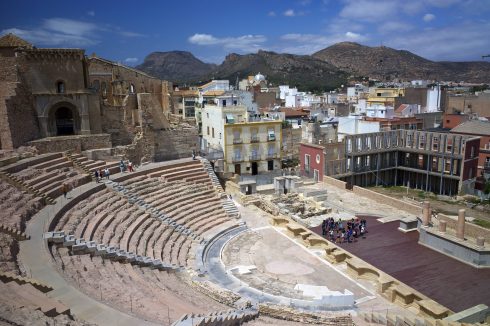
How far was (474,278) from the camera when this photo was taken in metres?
17.8

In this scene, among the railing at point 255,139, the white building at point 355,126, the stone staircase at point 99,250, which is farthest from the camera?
the white building at point 355,126

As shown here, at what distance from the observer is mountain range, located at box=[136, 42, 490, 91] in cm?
14227

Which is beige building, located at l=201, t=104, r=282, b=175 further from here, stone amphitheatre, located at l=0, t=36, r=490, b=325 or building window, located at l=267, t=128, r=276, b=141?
stone amphitheatre, located at l=0, t=36, r=490, b=325

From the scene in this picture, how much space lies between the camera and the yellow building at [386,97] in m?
55.5

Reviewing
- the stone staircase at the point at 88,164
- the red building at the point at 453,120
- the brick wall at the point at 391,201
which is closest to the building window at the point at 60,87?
the stone staircase at the point at 88,164

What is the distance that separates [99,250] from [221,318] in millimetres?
6224

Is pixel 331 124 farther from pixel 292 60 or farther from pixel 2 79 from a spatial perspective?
pixel 292 60

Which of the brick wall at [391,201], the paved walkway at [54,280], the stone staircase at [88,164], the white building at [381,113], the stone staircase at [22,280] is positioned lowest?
the brick wall at [391,201]

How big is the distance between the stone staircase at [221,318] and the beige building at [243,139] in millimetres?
25572

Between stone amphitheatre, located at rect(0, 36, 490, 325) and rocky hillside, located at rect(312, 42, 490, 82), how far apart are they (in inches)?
5623

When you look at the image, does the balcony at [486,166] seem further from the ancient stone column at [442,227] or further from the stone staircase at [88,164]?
the stone staircase at [88,164]

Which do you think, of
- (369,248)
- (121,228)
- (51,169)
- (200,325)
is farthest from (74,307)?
(369,248)

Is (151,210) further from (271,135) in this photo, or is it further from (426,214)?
(271,135)

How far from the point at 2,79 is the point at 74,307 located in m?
20.2
